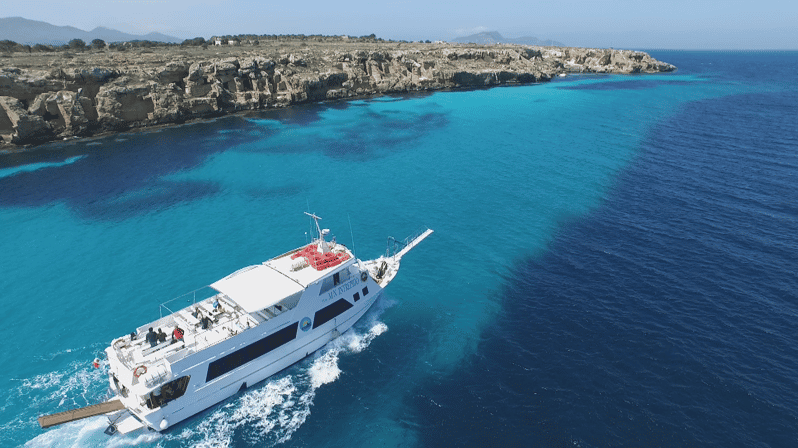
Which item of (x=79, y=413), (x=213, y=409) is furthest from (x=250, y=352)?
(x=79, y=413)

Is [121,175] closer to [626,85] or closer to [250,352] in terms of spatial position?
[250,352]

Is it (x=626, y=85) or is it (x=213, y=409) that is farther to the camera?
(x=626, y=85)

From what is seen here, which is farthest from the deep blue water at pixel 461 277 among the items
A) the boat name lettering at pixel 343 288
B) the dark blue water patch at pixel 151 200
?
the boat name lettering at pixel 343 288

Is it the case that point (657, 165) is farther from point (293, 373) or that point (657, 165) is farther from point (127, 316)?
point (127, 316)

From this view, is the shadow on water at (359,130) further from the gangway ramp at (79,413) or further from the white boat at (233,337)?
the gangway ramp at (79,413)

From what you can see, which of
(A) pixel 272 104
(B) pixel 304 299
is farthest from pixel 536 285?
(A) pixel 272 104

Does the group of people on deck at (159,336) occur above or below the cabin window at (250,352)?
above

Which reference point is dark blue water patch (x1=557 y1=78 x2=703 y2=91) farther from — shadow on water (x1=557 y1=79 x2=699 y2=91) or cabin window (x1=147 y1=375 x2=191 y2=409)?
cabin window (x1=147 y1=375 x2=191 y2=409)
